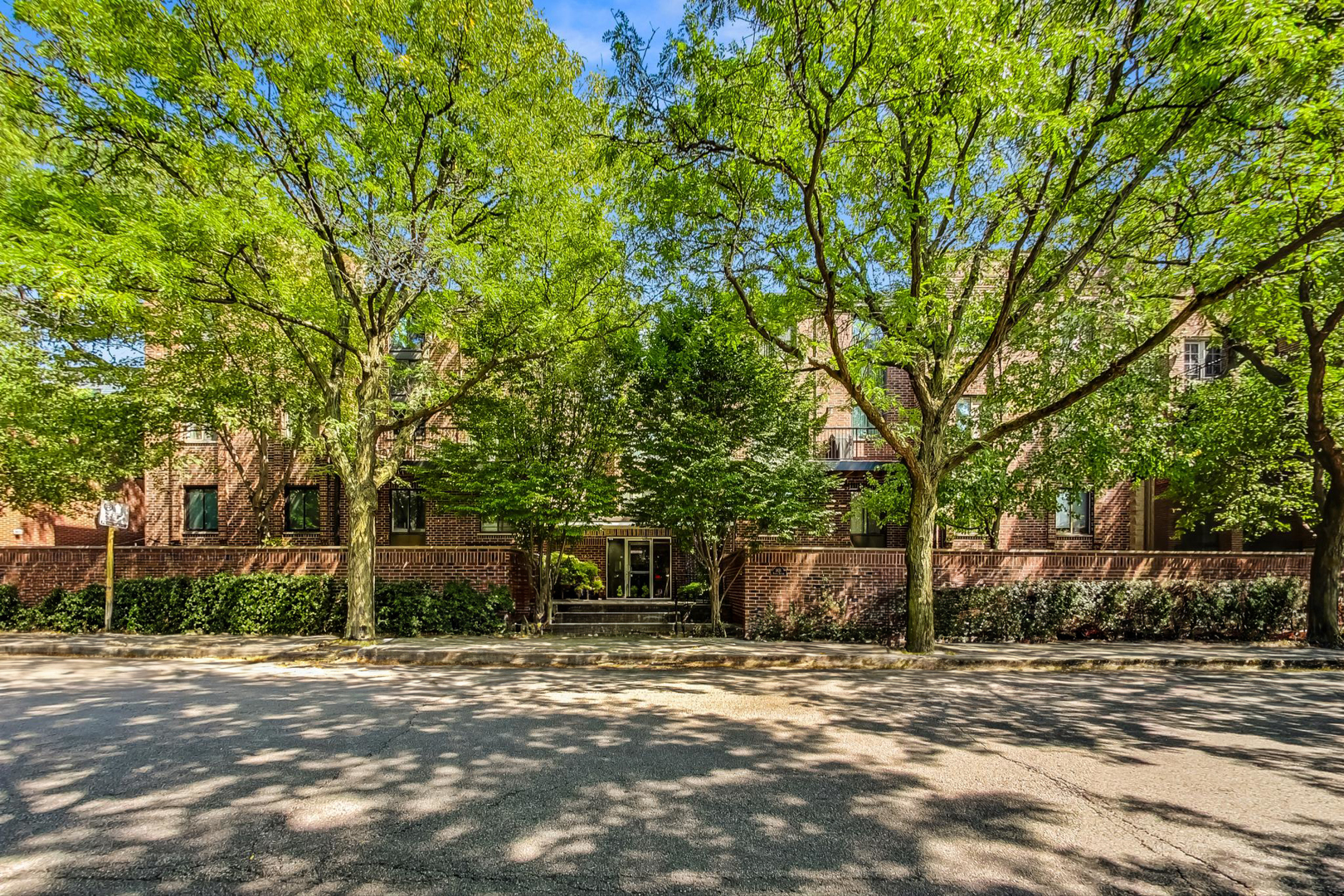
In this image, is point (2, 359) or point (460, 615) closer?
point (2, 359)

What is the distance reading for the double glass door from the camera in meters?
18.9

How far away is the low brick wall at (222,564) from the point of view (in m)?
13.1

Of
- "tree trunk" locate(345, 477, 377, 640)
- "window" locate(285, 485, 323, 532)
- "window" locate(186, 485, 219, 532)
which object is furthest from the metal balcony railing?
"window" locate(186, 485, 219, 532)

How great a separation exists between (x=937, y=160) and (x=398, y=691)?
36.3 ft

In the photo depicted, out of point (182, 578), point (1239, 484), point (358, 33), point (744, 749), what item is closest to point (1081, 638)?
point (1239, 484)

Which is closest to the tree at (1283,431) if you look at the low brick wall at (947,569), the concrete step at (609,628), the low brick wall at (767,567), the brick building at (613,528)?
the low brick wall at (947,569)

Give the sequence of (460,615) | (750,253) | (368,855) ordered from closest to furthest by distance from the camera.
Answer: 1. (368,855)
2. (750,253)
3. (460,615)

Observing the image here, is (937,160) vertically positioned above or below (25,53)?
below

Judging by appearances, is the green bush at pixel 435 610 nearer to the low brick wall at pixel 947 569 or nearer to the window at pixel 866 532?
the low brick wall at pixel 947 569

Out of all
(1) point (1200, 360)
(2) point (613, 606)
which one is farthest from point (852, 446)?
(1) point (1200, 360)

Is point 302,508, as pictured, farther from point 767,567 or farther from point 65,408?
point 767,567

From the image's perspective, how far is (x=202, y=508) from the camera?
20.0m

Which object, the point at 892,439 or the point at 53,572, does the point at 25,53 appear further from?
the point at 892,439

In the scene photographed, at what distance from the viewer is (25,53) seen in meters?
9.12
